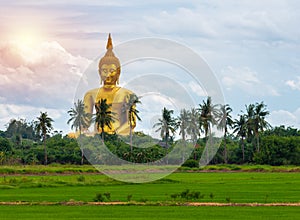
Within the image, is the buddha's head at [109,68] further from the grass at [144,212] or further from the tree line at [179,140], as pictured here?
the grass at [144,212]

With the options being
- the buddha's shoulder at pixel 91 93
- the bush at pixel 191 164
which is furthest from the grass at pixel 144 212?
the buddha's shoulder at pixel 91 93

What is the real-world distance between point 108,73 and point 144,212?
59.2 metres

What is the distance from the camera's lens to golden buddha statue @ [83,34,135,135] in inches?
3189

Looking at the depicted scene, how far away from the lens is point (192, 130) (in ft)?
241

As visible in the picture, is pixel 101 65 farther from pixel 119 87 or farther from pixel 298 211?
pixel 298 211

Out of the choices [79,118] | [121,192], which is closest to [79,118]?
[79,118]

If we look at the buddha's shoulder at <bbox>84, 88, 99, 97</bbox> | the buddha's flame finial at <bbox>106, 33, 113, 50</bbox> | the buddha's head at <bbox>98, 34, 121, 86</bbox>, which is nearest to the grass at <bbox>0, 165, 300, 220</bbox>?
the buddha's head at <bbox>98, 34, 121, 86</bbox>

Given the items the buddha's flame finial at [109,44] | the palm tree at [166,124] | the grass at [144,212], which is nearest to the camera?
the grass at [144,212]

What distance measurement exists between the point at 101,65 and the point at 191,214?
60.1 meters

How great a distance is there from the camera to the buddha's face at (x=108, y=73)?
83250mm

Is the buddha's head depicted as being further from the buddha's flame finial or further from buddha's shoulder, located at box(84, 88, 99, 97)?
buddha's shoulder, located at box(84, 88, 99, 97)

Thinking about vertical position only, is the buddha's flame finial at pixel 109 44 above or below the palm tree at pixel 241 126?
above

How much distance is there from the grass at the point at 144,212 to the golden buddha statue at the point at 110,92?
53450mm

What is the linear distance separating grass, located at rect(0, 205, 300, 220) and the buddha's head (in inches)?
2218
